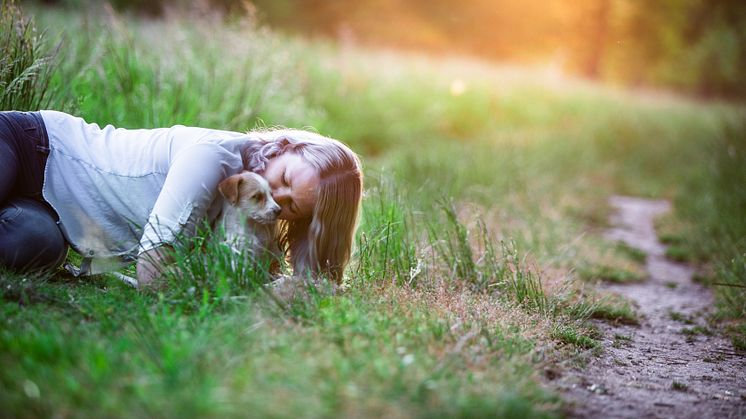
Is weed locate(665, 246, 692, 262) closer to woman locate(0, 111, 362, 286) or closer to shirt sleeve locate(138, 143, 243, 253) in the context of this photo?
woman locate(0, 111, 362, 286)

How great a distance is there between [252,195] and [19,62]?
79.1 inches

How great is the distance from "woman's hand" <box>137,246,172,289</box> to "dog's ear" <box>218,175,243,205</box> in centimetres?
34

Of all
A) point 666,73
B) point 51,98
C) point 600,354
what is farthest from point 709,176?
point 666,73

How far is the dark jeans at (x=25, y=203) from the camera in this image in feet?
9.95

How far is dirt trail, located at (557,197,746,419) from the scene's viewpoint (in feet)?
8.80

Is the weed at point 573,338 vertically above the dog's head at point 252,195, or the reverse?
the dog's head at point 252,195

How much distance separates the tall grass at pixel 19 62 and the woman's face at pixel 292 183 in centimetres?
162

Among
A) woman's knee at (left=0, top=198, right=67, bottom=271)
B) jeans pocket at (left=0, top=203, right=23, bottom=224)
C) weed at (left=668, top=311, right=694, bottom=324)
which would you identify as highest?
jeans pocket at (left=0, top=203, right=23, bottom=224)

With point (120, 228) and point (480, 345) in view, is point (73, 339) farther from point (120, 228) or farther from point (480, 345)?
point (480, 345)

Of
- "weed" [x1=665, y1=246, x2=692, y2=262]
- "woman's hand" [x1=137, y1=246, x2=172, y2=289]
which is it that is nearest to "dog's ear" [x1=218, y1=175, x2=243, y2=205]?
"woman's hand" [x1=137, y1=246, x2=172, y2=289]

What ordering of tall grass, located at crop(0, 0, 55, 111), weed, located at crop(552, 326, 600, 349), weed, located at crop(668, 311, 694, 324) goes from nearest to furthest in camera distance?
1. weed, located at crop(552, 326, 600, 349)
2. tall grass, located at crop(0, 0, 55, 111)
3. weed, located at crop(668, 311, 694, 324)

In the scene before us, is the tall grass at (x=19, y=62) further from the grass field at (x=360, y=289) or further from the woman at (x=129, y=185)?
the woman at (x=129, y=185)

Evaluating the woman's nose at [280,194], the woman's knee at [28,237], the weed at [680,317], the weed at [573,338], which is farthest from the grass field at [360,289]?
the woman's nose at [280,194]

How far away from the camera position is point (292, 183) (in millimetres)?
3074
